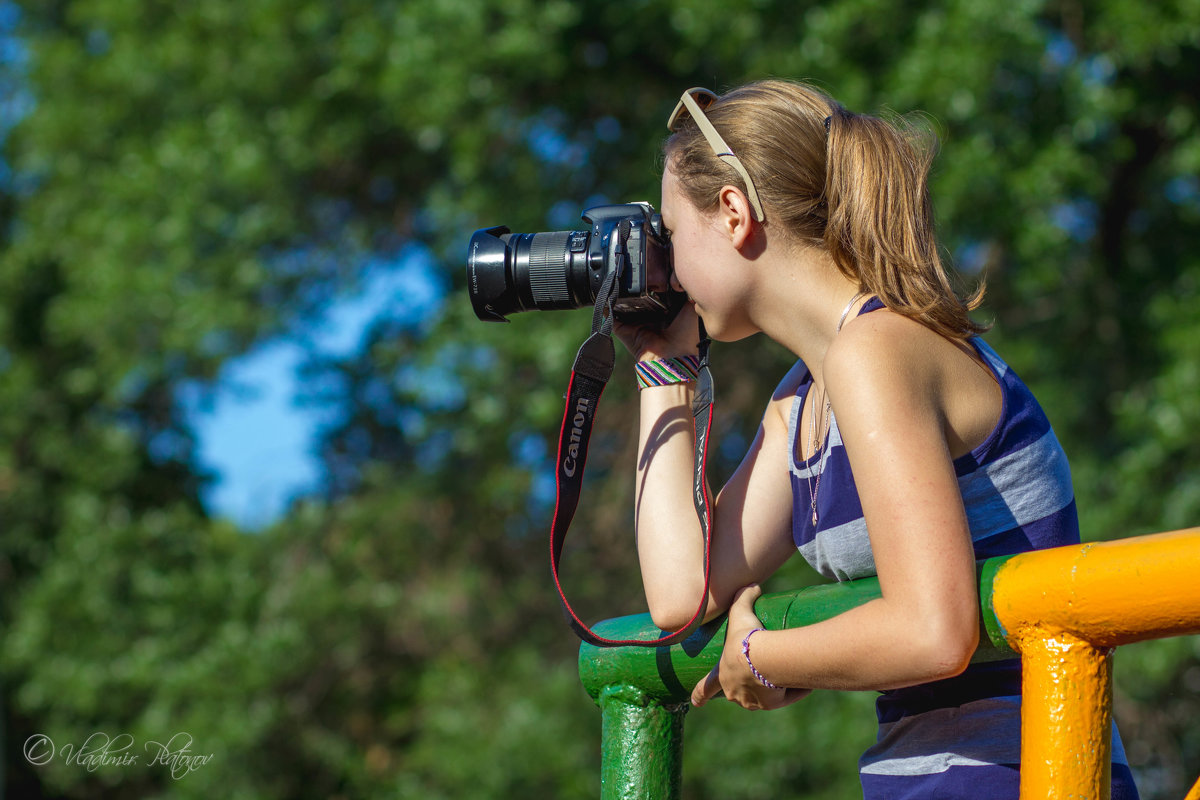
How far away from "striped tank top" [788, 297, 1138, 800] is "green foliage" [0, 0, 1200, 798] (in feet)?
9.55

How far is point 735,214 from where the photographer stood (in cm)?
133

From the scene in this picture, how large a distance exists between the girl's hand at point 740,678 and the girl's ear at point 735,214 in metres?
0.41

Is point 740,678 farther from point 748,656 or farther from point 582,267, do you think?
point 582,267

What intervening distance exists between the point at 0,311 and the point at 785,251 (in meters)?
6.58

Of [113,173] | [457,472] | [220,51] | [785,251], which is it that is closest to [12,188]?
[113,173]

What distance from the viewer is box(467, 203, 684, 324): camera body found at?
1.51 m

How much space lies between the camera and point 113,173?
5637 mm

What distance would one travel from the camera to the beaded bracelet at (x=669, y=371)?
5.17ft

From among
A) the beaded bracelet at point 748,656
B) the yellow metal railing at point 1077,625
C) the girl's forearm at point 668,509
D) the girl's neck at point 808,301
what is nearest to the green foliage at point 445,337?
the girl's forearm at point 668,509

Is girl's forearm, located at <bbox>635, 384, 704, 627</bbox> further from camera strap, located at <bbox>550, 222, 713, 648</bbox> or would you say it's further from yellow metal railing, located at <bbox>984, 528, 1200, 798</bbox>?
yellow metal railing, located at <bbox>984, 528, 1200, 798</bbox>

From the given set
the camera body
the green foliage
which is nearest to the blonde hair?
the camera body

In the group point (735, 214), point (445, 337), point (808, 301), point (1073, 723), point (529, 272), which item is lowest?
point (1073, 723)

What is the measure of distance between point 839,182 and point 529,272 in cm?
48

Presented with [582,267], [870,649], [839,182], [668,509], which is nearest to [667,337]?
[582,267]
